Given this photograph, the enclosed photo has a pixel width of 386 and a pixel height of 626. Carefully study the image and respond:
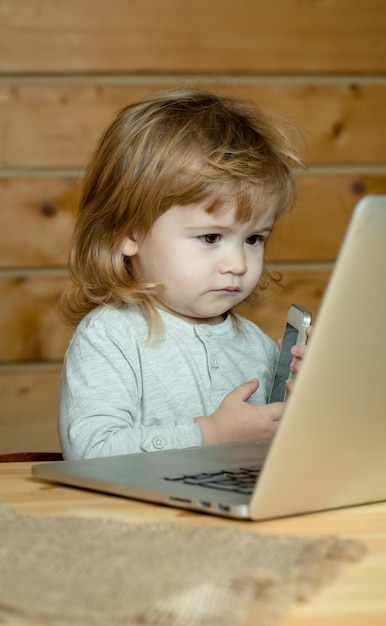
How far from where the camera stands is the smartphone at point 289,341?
129 cm

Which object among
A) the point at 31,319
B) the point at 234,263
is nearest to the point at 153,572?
the point at 234,263

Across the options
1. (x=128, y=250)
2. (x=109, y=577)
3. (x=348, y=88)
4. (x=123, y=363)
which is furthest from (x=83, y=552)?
(x=348, y=88)

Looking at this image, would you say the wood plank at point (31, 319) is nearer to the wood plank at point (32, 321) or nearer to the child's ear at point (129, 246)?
the wood plank at point (32, 321)

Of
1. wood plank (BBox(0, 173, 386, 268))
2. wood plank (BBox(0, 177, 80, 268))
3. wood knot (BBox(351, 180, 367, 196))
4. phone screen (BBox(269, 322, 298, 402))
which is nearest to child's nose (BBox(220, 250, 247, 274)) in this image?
phone screen (BBox(269, 322, 298, 402))

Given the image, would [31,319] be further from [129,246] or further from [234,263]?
[234,263]

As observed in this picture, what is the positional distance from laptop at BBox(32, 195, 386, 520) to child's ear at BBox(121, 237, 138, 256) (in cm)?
64

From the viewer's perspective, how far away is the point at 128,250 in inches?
56.5

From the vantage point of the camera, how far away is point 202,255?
4.43ft

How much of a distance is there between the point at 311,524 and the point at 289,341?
68cm

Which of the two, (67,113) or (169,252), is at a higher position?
(169,252)

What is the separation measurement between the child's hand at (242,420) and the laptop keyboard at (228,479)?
317 mm

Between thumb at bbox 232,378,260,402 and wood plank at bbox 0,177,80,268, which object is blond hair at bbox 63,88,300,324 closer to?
thumb at bbox 232,378,260,402

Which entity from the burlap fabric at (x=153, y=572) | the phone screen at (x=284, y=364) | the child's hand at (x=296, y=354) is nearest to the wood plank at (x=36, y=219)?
the phone screen at (x=284, y=364)

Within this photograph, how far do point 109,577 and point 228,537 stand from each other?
0.11 meters
